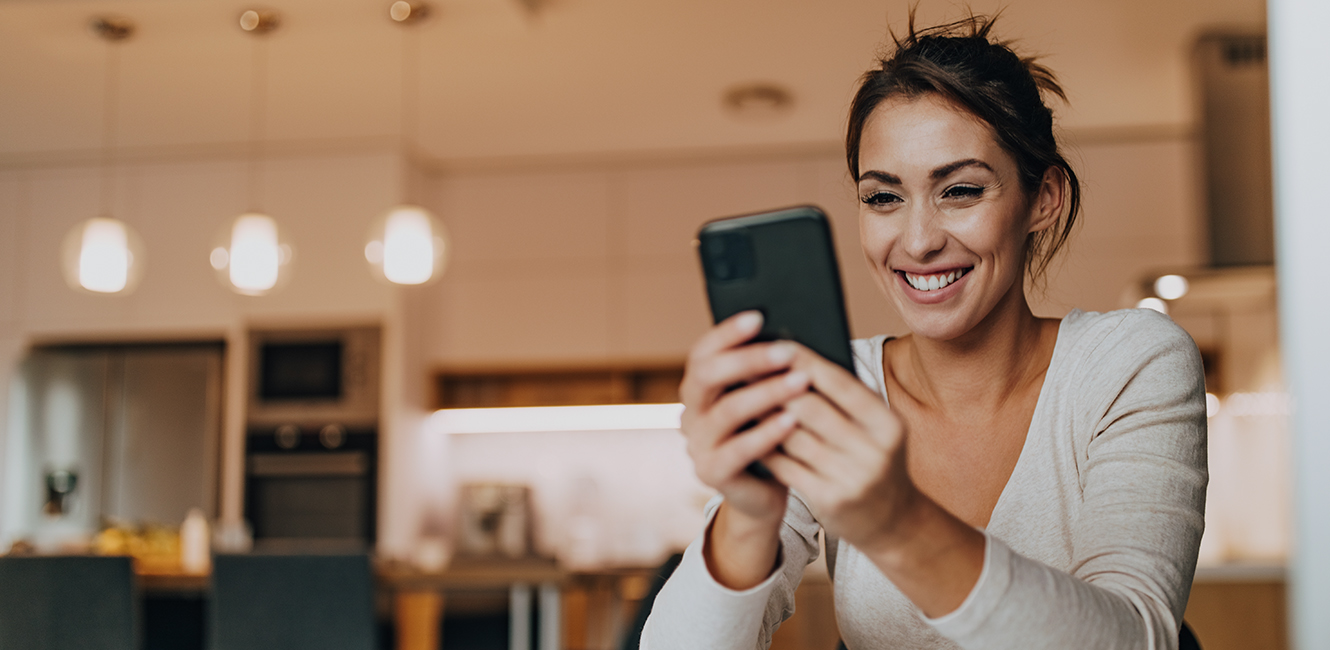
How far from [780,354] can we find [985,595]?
0.17 m

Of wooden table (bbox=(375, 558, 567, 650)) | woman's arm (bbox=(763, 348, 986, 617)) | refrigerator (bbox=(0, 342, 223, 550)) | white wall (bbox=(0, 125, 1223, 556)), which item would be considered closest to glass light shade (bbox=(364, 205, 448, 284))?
wooden table (bbox=(375, 558, 567, 650))

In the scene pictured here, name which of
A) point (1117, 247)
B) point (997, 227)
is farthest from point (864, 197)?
point (1117, 247)

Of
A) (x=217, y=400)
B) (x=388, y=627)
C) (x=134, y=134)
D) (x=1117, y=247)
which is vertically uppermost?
(x=134, y=134)

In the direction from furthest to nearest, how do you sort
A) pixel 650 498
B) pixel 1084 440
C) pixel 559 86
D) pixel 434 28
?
pixel 650 498 < pixel 559 86 < pixel 434 28 < pixel 1084 440

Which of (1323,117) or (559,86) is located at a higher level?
(559,86)

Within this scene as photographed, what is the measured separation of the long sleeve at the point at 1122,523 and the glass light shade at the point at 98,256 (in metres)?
2.46

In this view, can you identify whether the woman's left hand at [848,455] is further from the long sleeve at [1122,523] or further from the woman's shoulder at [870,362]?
the woman's shoulder at [870,362]

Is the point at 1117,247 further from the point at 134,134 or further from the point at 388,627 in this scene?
the point at 134,134

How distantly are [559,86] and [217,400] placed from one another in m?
1.89

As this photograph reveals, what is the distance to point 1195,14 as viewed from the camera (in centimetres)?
296

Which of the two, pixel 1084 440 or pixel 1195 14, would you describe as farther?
pixel 1195 14

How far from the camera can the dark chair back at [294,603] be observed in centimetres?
233

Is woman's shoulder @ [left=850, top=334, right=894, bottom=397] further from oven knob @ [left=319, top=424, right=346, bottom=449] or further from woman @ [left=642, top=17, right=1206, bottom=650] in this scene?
oven knob @ [left=319, top=424, right=346, bottom=449]

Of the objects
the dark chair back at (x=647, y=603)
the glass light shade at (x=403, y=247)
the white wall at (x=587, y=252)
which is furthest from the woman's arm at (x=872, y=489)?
the white wall at (x=587, y=252)
